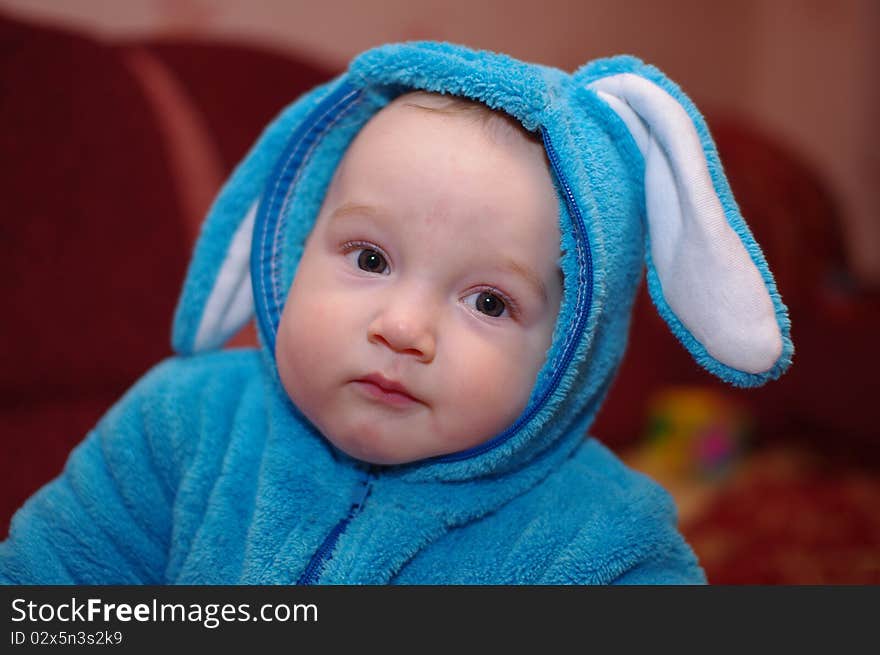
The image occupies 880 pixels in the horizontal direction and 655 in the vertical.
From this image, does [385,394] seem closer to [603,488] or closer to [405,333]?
[405,333]

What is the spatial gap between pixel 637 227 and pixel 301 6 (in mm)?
1467

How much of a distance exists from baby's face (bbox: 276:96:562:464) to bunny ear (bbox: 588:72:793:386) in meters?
0.10

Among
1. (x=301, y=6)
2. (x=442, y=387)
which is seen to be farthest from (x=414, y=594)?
(x=301, y=6)

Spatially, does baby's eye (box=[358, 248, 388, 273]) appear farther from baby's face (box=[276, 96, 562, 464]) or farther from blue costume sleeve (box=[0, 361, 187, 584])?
blue costume sleeve (box=[0, 361, 187, 584])

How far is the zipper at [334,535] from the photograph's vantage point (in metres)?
0.77

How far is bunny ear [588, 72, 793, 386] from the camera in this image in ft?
2.20

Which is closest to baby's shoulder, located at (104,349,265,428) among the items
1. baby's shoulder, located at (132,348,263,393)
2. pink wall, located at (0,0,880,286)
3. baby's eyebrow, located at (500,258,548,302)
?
baby's shoulder, located at (132,348,263,393)

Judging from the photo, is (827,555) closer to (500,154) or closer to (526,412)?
(526,412)

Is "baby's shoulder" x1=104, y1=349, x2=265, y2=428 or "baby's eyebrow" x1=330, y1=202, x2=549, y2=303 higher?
"baby's eyebrow" x1=330, y1=202, x2=549, y2=303

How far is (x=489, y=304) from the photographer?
73 centimetres

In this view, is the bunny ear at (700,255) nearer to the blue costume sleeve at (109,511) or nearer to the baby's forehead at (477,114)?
the baby's forehead at (477,114)

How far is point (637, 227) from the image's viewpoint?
2.57ft

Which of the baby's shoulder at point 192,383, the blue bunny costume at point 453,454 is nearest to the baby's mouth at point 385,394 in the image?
the blue bunny costume at point 453,454

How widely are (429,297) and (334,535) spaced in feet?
0.86
